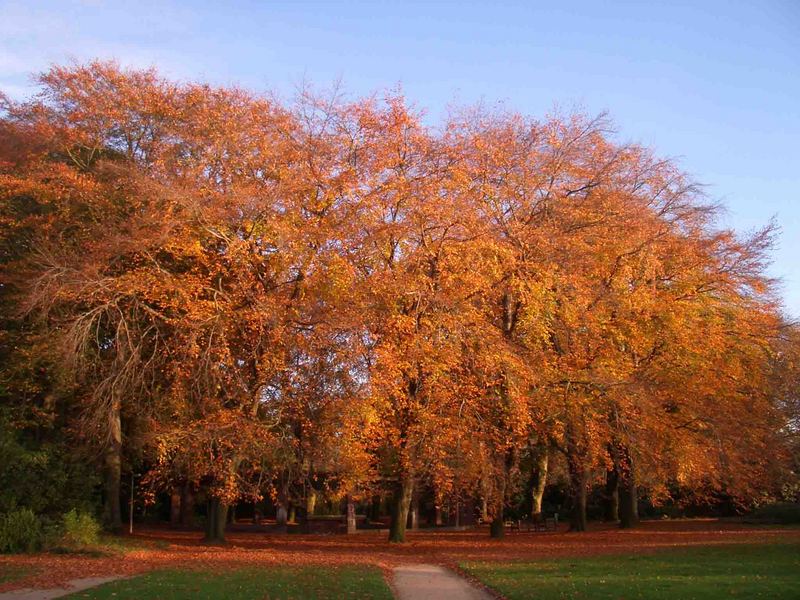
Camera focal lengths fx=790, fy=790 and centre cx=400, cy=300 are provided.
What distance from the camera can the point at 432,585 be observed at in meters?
16.4

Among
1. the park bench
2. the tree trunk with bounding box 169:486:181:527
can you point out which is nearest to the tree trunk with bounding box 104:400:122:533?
the tree trunk with bounding box 169:486:181:527

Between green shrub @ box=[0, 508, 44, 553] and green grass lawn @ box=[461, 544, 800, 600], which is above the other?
green shrub @ box=[0, 508, 44, 553]

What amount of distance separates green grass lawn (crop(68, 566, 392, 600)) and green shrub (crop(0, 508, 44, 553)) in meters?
5.84

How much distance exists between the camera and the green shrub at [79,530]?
71.4 feet

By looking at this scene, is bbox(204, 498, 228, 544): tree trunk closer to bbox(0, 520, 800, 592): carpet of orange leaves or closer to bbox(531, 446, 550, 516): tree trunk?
bbox(0, 520, 800, 592): carpet of orange leaves

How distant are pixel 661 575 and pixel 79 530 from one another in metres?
15.5

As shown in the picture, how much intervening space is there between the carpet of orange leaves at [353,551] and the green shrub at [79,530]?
1.98ft

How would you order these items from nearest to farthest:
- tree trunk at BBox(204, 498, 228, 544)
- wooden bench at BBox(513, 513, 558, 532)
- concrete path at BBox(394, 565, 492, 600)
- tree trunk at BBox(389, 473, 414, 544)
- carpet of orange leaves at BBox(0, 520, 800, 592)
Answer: concrete path at BBox(394, 565, 492, 600)
carpet of orange leaves at BBox(0, 520, 800, 592)
tree trunk at BBox(204, 498, 228, 544)
tree trunk at BBox(389, 473, 414, 544)
wooden bench at BBox(513, 513, 558, 532)

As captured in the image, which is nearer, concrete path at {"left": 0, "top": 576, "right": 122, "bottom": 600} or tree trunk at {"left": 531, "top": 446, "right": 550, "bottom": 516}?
concrete path at {"left": 0, "top": 576, "right": 122, "bottom": 600}

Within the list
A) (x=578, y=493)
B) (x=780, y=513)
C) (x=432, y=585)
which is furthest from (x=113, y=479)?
(x=780, y=513)

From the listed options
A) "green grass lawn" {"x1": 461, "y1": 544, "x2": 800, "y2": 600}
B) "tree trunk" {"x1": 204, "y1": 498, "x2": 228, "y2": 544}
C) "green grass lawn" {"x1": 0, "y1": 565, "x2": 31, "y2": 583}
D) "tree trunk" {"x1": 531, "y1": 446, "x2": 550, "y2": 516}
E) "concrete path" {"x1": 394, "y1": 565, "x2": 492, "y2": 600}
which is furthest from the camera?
"tree trunk" {"x1": 531, "y1": 446, "x2": 550, "y2": 516}

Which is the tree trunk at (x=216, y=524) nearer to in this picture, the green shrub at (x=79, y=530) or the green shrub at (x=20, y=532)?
the green shrub at (x=79, y=530)

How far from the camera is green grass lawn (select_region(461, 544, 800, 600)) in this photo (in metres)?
13.4

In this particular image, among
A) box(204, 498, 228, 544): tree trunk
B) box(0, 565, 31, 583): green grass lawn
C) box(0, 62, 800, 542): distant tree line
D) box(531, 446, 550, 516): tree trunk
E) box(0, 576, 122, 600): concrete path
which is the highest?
box(0, 62, 800, 542): distant tree line
